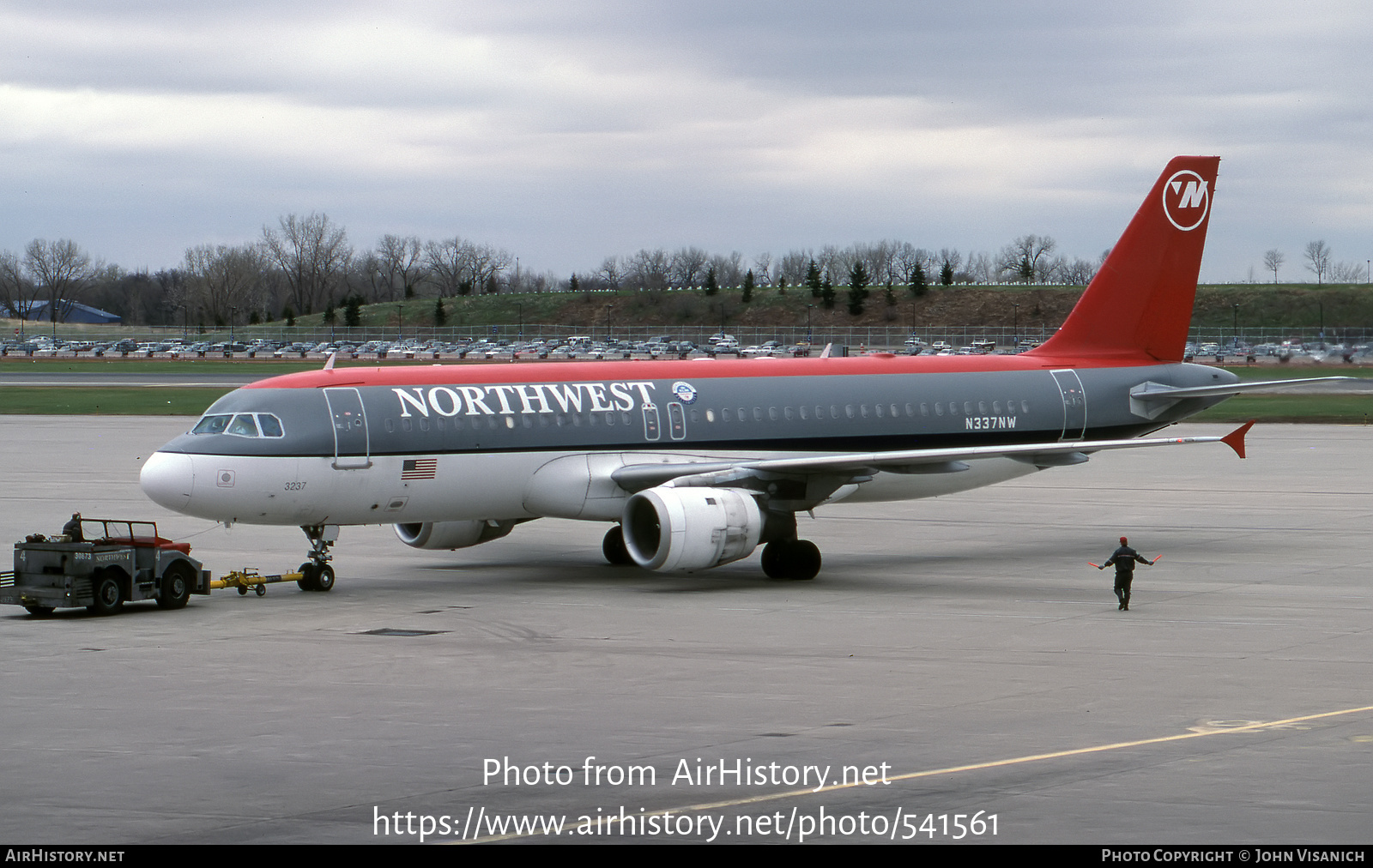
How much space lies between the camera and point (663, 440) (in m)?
31.0

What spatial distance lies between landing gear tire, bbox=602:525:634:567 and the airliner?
37 millimetres

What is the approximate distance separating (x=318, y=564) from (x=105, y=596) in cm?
402

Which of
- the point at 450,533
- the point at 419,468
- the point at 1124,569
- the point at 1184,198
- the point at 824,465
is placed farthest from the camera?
the point at 1184,198

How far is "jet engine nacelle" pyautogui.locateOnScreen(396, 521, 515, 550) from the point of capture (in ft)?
102

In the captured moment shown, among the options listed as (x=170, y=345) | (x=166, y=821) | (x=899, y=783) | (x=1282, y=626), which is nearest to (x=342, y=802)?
(x=166, y=821)

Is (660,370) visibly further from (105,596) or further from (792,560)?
(105,596)

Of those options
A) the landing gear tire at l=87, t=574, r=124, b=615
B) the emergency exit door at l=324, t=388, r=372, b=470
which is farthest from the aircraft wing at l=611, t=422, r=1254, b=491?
the landing gear tire at l=87, t=574, r=124, b=615

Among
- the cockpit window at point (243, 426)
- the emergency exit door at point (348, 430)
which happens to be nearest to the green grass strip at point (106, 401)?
the emergency exit door at point (348, 430)

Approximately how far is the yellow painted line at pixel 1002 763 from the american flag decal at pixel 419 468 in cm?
1529

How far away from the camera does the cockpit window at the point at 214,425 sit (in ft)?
90.0

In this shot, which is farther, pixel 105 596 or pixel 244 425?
pixel 244 425

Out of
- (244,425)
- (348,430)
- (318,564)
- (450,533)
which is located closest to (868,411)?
(450,533)

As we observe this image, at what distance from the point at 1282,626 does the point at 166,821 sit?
54.1 ft
